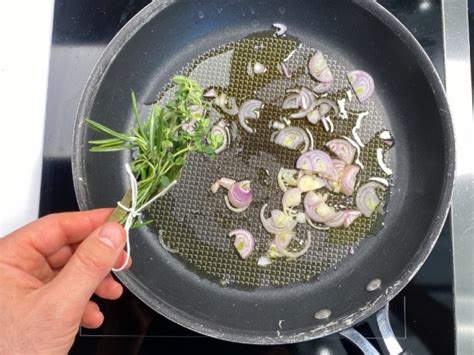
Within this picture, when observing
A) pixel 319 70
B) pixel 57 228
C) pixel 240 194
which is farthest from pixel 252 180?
pixel 57 228

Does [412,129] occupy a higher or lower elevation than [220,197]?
higher

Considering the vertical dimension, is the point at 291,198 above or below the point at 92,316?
above

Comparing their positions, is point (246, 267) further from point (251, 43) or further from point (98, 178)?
point (251, 43)

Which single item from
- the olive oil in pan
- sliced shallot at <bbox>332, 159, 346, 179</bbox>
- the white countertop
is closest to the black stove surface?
the white countertop

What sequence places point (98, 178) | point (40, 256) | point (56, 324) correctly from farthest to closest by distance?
point (98, 178) → point (40, 256) → point (56, 324)

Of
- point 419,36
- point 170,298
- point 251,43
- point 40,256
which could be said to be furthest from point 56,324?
point 419,36

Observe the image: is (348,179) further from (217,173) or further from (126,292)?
(126,292)

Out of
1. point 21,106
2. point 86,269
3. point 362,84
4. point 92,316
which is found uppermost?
point 362,84
